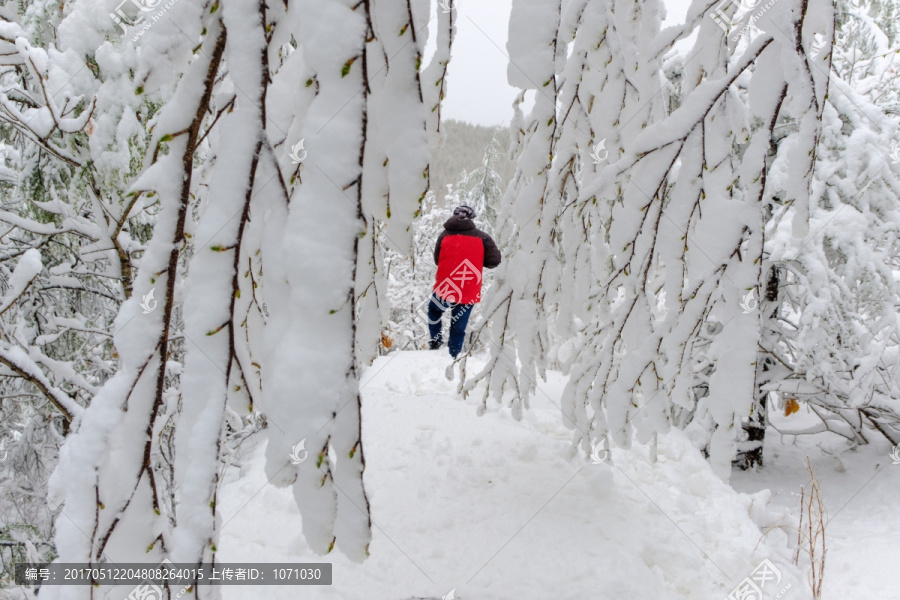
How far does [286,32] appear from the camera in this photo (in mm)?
813

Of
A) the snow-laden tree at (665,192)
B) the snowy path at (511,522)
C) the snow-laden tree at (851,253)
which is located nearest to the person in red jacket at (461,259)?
the snowy path at (511,522)

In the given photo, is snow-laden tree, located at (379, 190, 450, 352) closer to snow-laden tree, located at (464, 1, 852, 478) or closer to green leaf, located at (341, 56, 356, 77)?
snow-laden tree, located at (464, 1, 852, 478)

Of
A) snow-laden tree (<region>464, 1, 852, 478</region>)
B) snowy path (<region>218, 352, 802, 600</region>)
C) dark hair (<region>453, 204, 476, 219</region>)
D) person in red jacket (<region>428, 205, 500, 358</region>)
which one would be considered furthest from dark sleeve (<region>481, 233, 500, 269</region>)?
snow-laden tree (<region>464, 1, 852, 478</region>)

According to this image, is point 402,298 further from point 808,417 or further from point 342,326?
point 342,326

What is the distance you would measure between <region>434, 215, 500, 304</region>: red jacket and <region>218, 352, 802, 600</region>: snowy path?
1.61m

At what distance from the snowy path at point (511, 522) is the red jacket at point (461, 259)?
1.61 metres

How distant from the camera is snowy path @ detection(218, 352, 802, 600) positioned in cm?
238

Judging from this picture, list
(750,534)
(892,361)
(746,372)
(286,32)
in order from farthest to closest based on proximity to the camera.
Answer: (892,361), (750,534), (746,372), (286,32)

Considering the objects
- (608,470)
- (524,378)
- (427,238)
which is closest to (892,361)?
(608,470)

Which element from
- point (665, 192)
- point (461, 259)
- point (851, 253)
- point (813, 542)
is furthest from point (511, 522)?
point (851, 253)

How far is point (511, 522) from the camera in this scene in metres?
2.70

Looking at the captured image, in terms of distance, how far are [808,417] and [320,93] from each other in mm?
8734

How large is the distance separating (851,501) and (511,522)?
12.9ft

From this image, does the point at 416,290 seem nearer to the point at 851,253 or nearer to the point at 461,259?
the point at 461,259
